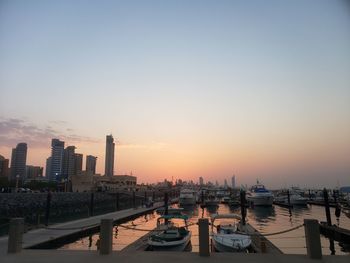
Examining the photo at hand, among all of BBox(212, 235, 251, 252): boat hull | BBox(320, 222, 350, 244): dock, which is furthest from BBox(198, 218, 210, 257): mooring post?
BBox(320, 222, 350, 244): dock

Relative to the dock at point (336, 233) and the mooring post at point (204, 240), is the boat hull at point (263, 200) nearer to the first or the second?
the dock at point (336, 233)

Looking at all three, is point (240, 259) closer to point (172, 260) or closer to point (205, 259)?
point (205, 259)

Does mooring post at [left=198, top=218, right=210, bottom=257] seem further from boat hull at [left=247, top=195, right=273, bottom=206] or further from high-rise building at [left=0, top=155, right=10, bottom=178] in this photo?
high-rise building at [left=0, top=155, right=10, bottom=178]

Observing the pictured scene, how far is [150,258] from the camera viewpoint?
476 inches

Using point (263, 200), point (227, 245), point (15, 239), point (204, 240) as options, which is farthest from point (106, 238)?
point (263, 200)

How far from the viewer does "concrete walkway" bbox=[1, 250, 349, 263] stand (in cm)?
1160

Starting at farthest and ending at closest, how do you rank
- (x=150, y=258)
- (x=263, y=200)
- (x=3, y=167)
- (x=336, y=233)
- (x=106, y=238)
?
(x=3, y=167) → (x=263, y=200) → (x=336, y=233) → (x=106, y=238) → (x=150, y=258)

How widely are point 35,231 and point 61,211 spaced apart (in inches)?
1271

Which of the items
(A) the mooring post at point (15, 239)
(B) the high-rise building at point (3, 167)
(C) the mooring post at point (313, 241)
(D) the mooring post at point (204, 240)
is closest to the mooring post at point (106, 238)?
(A) the mooring post at point (15, 239)

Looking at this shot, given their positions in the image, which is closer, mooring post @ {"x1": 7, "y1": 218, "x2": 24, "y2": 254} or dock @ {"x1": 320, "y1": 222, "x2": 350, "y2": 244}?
mooring post @ {"x1": 7, "y1": 218, "x2": 24, "y2": 254}

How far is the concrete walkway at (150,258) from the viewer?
11602 mm

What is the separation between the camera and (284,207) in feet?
267

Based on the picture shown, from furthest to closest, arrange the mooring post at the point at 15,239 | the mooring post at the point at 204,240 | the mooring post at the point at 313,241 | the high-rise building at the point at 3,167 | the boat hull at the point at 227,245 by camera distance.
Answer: the high-rise building at the point at 3,167, the boat hull at the point at 227,245, the mooring post at the point at 15,239, the mooring post at the point at 204,240, the mooring post at the point at 313,241

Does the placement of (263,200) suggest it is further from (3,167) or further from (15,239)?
(3,167)
